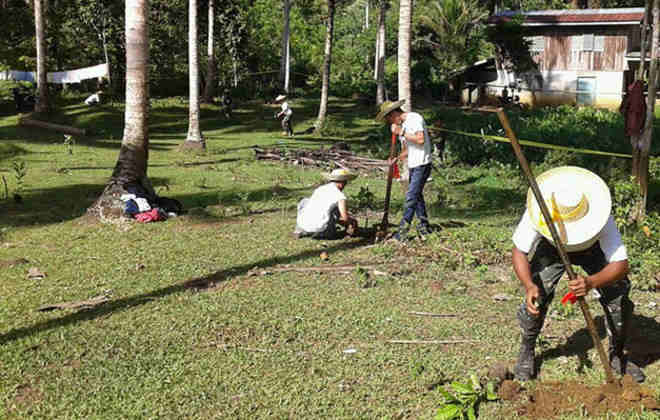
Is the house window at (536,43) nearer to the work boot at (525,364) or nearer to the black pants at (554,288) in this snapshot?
the black pants at (554,288)

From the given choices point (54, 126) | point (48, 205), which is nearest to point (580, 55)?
point (54, 126)

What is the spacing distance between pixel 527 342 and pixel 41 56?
80.1ft

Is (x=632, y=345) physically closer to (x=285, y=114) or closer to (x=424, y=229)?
(x=424, y=229)

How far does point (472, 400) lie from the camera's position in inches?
178

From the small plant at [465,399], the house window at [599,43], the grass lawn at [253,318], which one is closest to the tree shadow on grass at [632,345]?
the grass lawn at [253,318]

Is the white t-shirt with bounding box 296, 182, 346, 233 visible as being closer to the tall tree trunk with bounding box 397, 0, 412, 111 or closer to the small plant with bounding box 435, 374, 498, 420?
the small plant with bounding box 435, 374, 498, 420

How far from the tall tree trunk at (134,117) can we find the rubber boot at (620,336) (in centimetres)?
773

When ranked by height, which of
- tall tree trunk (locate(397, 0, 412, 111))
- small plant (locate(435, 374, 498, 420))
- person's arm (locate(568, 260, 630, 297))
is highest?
tall tree trunk (locate(397, 0, 412, 111))

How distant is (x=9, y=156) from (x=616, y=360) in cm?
1704

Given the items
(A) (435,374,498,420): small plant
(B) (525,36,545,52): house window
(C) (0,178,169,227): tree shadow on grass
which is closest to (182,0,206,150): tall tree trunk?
(C) (0,178,169,227): tree shadow on grass

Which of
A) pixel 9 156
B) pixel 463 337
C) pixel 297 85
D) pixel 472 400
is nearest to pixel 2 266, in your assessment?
pixel 463 337

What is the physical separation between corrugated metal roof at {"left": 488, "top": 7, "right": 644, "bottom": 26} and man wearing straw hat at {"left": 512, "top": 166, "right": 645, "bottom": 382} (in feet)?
114

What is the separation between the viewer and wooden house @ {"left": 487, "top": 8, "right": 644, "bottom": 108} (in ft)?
119

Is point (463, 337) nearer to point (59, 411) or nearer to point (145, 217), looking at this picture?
point (59, 411)
